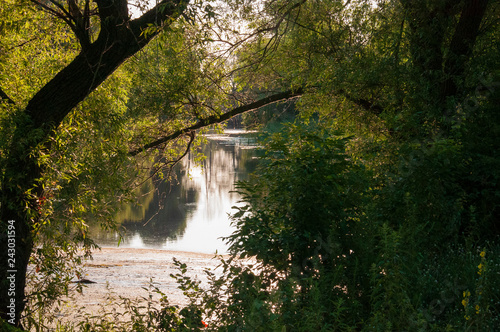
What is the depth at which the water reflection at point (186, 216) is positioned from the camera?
613 inches

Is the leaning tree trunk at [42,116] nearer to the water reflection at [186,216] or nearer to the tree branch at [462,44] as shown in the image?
the tree branch at [462,44]

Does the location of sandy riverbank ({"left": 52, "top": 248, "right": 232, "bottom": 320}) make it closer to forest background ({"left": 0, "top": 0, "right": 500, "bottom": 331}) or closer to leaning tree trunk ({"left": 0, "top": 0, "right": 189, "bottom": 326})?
forest background ({"left": 0, "top": 0, "right": 500, "bottom": 331})

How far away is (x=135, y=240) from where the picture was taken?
15.8 meters

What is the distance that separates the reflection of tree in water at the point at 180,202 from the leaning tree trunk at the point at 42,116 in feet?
19.1

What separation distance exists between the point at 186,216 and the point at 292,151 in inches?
561

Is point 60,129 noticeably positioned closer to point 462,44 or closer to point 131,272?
point 462,44

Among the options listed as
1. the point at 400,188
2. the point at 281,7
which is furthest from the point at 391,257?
the point at 281,7

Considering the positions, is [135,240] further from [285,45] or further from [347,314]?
[347,314]

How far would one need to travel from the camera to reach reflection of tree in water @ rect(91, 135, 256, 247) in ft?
53.8

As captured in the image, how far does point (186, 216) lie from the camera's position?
18734 mm

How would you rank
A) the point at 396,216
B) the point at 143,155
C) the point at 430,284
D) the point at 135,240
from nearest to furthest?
the point at 430,284
the point at 396,216
the point at 143,155
the point at 135,240

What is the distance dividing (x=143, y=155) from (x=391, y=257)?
635 centimetres

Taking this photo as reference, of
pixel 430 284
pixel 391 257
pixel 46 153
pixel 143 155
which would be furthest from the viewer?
pixel 143 155

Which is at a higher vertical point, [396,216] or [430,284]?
[396,216]
